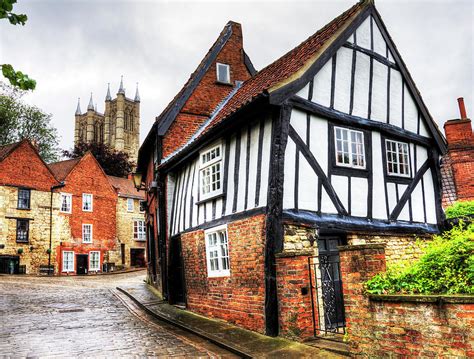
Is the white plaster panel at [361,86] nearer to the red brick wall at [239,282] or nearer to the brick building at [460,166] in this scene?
the red brick wall at [239,282]

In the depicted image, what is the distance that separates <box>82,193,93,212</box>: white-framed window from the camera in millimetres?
36244

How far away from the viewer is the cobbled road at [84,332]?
7629 mm

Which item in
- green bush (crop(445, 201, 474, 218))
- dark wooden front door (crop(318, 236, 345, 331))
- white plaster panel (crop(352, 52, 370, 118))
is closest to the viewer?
dark wooden front door (crop(318, 236, 345, 331))

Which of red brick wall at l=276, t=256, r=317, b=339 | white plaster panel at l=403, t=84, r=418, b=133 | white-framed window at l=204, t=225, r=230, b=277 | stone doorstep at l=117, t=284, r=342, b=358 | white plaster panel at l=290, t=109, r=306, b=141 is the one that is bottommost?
stone doorstep at l=117, t=284, r=342, b=358

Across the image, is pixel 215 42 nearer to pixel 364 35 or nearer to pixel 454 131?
pixel 364 35

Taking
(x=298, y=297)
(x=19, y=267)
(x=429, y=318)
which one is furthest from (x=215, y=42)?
(x=19, y=267)

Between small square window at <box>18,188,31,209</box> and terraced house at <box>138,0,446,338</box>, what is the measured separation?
22.8m

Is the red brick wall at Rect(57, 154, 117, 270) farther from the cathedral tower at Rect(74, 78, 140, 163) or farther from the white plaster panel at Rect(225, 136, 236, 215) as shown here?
the cathedral tower at Rect(74, 78, 140, 163)

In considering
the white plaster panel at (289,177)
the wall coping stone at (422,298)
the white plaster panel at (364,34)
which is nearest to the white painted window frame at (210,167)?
the white plaster panel at (289,177)

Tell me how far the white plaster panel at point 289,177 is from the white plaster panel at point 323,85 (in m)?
1.43

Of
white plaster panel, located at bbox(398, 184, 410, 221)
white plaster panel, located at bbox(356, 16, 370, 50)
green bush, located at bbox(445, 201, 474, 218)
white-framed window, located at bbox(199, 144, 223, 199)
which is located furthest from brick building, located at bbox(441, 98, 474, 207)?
white-framed window, located at bbox(199, 144, 223, 199)

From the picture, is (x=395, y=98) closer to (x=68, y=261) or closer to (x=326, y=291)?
(x=326, y=291)

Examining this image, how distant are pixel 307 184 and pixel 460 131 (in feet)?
49.6

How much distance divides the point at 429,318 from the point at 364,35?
26.6 feet
